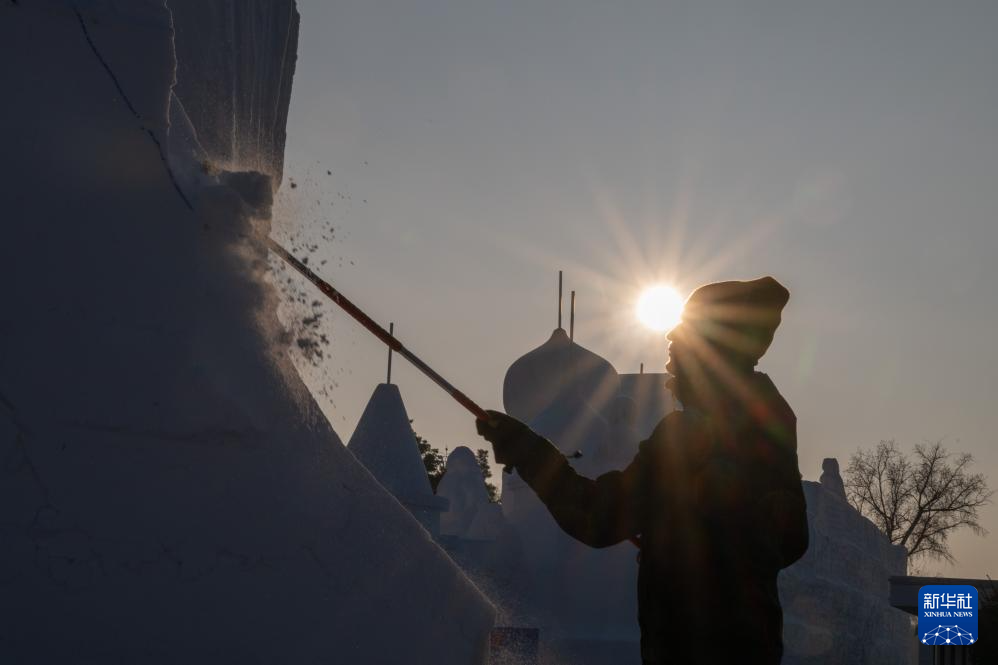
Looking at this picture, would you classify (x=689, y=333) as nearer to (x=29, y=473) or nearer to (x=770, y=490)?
(x=770, y=490)

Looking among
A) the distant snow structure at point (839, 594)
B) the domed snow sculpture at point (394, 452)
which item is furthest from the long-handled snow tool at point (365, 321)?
the distant snow structure at point (839, 594)

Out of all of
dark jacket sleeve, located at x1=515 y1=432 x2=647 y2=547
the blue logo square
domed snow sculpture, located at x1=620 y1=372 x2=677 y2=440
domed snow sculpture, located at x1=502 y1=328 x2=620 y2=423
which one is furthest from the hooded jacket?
the blue logo square

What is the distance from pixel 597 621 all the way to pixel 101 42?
9.73 meters

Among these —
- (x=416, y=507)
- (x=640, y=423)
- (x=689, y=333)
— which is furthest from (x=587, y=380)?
(x=689, y=333)

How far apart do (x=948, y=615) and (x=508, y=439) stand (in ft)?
58.0

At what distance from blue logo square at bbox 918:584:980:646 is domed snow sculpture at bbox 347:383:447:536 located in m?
8.88

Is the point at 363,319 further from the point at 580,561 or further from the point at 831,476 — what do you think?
the point at 831,476

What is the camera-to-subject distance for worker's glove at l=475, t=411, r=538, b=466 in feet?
8.36

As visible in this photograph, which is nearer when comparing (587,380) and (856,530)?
Answer: (587,380)

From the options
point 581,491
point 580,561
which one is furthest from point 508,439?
point 580,561

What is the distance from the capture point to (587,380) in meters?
16.6

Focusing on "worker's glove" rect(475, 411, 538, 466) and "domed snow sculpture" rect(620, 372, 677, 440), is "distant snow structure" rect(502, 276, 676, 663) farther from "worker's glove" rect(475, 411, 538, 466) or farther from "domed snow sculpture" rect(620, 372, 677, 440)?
"worker's glove" rect(475, 411, 538, 466)

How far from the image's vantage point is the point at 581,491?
8.22 feet

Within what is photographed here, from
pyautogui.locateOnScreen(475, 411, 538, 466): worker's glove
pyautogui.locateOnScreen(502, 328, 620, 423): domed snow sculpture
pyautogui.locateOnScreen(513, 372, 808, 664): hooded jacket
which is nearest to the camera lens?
pyautogui.locateOnScreen(513, 372, 808, 664): hooded jacket
